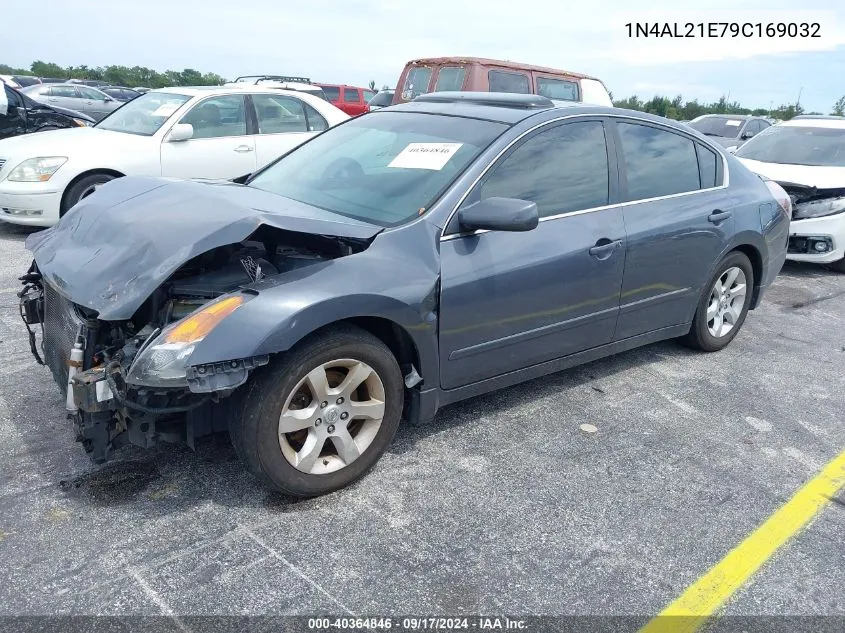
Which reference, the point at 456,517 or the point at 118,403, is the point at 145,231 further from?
the point at 456,517

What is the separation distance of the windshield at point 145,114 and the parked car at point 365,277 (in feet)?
13.3

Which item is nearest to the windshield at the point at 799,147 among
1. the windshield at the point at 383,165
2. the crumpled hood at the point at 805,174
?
the crumpled hood at the point at 805,174

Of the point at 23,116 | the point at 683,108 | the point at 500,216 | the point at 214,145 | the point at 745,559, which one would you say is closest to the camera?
the point at 745,559

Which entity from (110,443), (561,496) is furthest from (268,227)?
(561,496)

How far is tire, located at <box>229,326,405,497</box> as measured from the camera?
279 cm

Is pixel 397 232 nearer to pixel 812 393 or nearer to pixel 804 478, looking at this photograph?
pixel 804 478

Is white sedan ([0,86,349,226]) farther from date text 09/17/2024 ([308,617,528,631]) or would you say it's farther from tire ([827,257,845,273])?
tire ([827,257,845,273])

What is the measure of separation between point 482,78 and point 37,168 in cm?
575

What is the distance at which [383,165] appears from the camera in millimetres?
3730

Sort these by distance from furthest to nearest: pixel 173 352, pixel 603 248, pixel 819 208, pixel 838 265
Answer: pixel 838 265 < pixel 819 208 < pixel 603 248 < pixel 173 352

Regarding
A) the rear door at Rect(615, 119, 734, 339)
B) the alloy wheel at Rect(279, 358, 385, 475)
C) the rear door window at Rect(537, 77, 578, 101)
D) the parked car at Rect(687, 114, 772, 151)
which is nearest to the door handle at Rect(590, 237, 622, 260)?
the rear door at Rect(615, 119, 734, 339)

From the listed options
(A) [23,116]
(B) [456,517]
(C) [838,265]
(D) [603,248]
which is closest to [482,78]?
(C) [838,265]

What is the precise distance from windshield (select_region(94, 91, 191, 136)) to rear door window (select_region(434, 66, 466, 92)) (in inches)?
153

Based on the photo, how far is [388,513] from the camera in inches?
117
